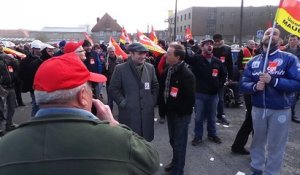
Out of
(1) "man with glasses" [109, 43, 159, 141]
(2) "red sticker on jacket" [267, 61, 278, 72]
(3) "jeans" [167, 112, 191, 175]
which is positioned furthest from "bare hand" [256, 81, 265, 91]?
(1) "man with glasses" [109, 43, 159, 141]

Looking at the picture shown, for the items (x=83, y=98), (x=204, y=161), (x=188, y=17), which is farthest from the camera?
(x=188, y=17)

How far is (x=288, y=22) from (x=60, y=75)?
3.70m

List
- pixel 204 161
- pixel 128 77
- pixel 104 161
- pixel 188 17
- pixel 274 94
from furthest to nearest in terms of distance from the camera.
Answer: pixel 188 17 < pixel 204 161 < pixel 128 77 < pixel 274 94 < pixel 104 161

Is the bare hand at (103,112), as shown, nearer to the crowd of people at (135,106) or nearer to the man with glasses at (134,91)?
the crowd of people at (135,106)

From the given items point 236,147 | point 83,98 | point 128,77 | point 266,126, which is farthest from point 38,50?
Answer: point 83,98

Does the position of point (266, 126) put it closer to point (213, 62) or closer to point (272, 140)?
point (272, 140)

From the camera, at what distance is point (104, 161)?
4.55 feet

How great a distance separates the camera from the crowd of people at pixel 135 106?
4.53 feet

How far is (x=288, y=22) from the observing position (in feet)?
14.4

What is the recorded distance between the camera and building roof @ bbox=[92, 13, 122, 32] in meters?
83.1

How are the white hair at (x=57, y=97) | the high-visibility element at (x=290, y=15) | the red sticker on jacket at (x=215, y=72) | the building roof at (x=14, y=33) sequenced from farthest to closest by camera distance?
the building roof at (x=14, y=33), the red sticker on jacket at (x=215, y=72), the high-visibility element at (x=290, y=15), the white hair at (x=57, y=97)

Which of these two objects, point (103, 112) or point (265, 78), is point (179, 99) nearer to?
point (265, 78)

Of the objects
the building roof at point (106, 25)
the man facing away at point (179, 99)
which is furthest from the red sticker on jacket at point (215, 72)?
the building roof at point (106, 25)

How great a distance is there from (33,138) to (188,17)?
8646 centimetres
